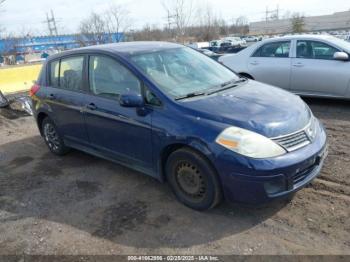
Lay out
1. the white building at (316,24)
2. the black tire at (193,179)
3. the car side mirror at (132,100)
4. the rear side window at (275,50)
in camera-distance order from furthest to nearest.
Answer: the white building at (316,24) → the rear side window at (275,50) → the car side mirror at (132,100) → the black tire at (193,179)

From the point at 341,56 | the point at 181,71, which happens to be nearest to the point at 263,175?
the point at 181,71

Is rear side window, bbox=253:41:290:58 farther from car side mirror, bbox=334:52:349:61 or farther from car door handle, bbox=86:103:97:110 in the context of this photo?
car door handle, bbox=86:103:97:110

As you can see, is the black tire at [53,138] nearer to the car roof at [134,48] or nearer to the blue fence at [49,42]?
the car roof at [134,48]

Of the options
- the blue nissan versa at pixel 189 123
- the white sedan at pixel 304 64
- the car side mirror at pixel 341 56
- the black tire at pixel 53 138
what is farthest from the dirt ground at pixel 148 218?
the car side mirror at pixel 341 56

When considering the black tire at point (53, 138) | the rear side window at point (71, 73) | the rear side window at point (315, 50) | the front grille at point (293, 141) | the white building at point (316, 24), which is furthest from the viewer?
the white building at point (316, 24)

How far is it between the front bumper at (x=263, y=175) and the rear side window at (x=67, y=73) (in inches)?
98.4

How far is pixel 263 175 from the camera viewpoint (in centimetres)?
304

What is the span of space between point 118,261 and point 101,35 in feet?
135

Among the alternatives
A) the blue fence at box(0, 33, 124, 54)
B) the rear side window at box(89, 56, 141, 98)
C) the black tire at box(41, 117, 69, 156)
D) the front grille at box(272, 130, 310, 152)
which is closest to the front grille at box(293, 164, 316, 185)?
the front grille at box(272, 130, 310, 152)

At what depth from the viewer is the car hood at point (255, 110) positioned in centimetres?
322

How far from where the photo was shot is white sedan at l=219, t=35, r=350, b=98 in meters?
6.70

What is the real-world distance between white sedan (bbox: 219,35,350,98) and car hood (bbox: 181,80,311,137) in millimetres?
3327

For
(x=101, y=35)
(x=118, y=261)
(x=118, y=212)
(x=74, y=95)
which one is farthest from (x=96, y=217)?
(x=101, y=35)

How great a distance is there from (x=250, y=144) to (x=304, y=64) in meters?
4.69
